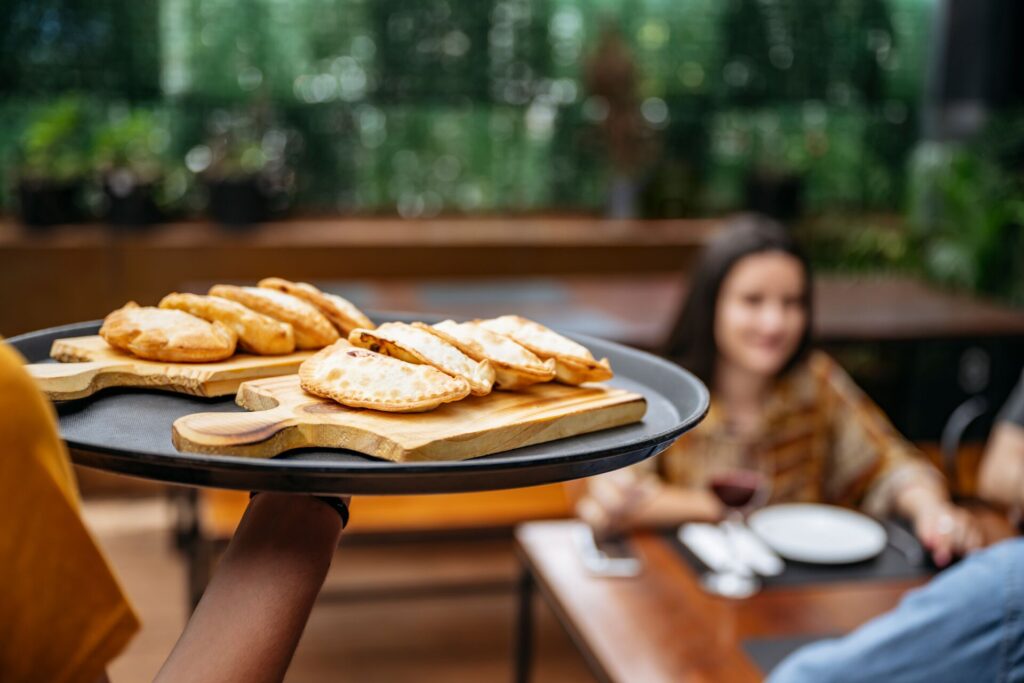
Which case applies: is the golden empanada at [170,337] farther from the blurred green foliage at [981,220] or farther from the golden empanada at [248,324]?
the blurred green foliage at [981,220]

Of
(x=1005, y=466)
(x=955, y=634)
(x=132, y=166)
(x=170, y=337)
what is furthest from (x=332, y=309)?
(x=132, y=166)

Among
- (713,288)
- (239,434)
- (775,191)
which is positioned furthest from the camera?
(775,191)

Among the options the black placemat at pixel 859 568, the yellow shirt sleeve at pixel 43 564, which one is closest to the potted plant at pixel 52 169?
the black placemat at pixel 859 568

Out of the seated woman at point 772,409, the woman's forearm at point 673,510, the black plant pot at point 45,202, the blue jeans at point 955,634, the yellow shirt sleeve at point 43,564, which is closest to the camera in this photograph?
the yellow shirt sleeve at point 43,564

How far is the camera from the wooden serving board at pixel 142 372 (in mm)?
782

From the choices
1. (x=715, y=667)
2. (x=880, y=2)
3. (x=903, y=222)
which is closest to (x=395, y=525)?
(x=715, y=667)

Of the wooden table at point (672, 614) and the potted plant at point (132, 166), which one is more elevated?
the potted plant at point (132, 166)

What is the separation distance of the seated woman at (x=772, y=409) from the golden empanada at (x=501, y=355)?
1.51 metres

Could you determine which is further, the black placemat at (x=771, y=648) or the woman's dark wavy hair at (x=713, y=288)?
the woman's dark wavy hair at (x=713, y=288)

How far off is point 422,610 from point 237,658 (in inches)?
123

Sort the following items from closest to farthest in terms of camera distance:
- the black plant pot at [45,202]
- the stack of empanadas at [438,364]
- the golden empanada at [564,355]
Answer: the stack of empanadas at [438,364]
the golden empanada at [564,355]
the black plant pot at [45,202]

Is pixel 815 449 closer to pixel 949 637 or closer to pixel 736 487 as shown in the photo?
pixel 736 487

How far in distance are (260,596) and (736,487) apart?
1.39 meters

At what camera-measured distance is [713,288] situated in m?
2.58
